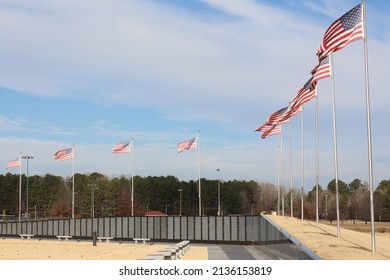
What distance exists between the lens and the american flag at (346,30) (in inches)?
893

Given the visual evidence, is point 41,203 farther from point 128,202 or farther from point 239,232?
point 239,232

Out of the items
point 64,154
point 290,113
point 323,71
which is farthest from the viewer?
point 64,154

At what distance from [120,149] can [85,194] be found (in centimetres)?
8053

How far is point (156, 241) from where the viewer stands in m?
63.0

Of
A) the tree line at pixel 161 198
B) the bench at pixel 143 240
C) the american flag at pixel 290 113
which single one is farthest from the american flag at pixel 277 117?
the tree line at pixel 161 198

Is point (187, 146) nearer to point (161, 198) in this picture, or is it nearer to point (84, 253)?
point (84, 253)

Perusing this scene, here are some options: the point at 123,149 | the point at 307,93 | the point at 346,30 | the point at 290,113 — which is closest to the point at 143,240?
Answer: the point at 123,149

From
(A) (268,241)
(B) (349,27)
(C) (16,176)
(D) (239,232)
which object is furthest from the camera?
(C) (16,176)

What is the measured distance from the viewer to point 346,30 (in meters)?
23.0

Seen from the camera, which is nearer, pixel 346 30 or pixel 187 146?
pixel 346 30

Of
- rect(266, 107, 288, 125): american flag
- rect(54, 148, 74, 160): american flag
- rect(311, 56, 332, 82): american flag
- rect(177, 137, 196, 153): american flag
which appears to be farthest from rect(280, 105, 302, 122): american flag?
rect(54, 148, 74, 160): american flag

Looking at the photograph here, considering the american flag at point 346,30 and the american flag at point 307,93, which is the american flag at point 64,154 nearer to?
the american flag at point 307,93

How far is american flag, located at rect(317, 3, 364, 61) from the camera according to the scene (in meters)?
22.7
